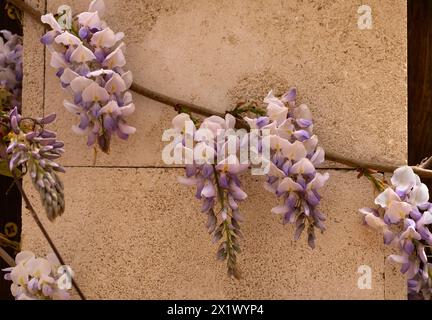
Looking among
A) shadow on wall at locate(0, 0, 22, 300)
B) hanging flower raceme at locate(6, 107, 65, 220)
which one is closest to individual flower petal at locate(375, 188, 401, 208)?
hanging flower raceme at locate(6, 107, 65, 220)

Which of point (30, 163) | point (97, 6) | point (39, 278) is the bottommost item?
point (39, 278)

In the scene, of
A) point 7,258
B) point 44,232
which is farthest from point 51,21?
point 7,258

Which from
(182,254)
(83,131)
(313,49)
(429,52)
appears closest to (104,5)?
(83,131)

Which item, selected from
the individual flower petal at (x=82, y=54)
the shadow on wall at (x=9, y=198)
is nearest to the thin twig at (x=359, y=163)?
the individual flower petal at (x=82, y=54)

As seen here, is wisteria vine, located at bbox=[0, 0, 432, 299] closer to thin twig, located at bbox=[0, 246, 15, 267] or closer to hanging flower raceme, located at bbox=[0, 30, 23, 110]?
thin twig, located at bbox=[0, 246, 15, 267]

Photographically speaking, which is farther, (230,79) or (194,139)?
(230,79)

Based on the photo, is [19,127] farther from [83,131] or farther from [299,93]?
[299,93]

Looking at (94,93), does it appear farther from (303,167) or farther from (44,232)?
(303,167)
